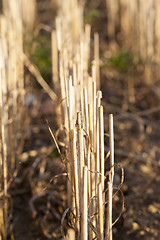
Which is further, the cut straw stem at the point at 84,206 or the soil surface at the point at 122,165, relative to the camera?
the soil surface at the point at 122,165

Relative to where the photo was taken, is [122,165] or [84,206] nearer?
[84,206]

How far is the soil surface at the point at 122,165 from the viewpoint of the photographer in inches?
59.2

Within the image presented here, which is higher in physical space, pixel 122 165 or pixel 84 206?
pixel 84 206

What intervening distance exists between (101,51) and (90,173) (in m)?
2.46

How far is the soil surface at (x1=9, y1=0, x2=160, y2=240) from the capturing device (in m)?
1.50

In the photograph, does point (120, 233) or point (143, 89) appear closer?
point (120, 233)

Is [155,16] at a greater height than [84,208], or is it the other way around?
[155,16]

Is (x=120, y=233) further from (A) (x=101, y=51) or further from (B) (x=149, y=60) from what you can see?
(A) (x=101, y=51)

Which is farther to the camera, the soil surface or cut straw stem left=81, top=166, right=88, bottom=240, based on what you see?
the soil surface

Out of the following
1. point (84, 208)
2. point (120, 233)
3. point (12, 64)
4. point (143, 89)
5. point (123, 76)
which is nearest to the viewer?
point (84, 208)

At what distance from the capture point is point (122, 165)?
1849 millimetres

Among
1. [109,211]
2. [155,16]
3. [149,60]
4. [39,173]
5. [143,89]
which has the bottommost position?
[39,173]

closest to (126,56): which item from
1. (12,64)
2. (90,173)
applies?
(12,64)

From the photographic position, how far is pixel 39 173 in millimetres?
1812
